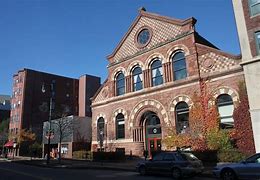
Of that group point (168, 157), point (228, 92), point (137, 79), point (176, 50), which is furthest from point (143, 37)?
point (168, 157)

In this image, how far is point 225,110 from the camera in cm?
2352

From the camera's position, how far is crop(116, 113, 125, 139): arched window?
32.1 metres

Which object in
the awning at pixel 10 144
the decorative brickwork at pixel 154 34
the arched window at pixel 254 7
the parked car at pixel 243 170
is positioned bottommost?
the parked car at pixel 243 170

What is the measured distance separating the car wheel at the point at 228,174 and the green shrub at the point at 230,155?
6526mm

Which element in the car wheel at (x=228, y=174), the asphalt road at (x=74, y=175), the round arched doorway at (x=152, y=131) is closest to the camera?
the car wheel at (x=228, y=174)

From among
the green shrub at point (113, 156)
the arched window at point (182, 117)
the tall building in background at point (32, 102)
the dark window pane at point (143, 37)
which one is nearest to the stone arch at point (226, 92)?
the arched window at point (182, 117)

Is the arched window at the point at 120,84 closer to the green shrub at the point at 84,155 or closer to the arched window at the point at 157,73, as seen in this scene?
the arched window at the point at 157,73

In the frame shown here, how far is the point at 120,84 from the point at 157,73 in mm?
6230

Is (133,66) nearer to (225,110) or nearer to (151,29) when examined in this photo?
(151,29)

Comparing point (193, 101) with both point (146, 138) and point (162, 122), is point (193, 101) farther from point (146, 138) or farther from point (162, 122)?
point (146, 138)

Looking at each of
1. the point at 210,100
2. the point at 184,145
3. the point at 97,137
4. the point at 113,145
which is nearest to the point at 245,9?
the point at 210,100

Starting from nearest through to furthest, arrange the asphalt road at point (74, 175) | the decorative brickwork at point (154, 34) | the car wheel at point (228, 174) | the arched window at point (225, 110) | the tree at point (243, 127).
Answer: the car wheel at point (228, 174) → the asphalt road at point (74, 175) → the tree at point (243, 127) → the arched window at point (225, 110) → the decorative brickwork at point (154, 34)

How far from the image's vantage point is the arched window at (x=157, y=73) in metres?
29.2

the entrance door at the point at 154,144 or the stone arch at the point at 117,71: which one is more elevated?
the stone arch at the point at 117,71
